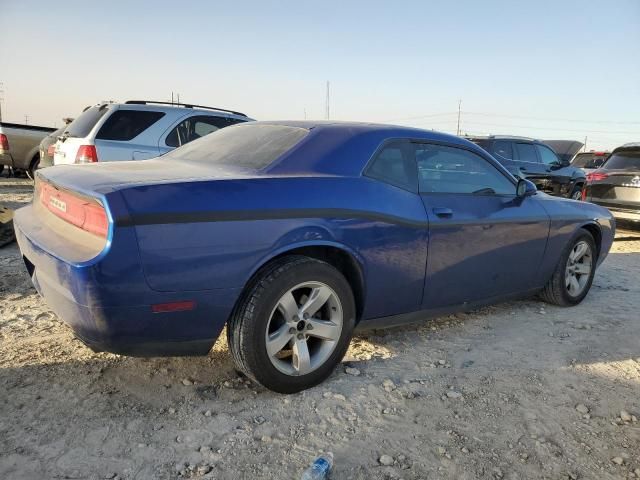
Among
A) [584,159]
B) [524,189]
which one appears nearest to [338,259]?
[524,189]

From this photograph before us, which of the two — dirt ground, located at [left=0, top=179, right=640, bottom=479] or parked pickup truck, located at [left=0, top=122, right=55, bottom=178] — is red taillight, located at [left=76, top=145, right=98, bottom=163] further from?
parked pickup truck, located at [left=0, top=122, right=55, bottom=178]

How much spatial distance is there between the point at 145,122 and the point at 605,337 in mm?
5747

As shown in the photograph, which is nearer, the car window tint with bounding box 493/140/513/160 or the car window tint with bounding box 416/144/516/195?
the car window tint with bounding box 416/144/516/195

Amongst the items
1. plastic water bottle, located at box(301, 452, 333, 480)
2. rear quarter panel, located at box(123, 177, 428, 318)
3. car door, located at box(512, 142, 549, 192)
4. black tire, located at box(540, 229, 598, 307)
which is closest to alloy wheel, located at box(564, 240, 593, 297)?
black tire, located at box(540, 229, 598, 307)

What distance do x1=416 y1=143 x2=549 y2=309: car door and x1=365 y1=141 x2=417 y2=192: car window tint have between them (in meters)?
0.07

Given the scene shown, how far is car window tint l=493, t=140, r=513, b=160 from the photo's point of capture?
10461mm

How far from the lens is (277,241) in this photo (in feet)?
8.68

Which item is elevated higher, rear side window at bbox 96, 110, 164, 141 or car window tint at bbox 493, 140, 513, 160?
rear side window at bbox 96, 110, 164, 141

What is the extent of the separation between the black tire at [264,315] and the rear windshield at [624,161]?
7.30 m

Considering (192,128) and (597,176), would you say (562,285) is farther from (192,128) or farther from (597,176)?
(192,128)

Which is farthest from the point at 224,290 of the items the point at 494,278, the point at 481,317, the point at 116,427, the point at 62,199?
the point at 481,317

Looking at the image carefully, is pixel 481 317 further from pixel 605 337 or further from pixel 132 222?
pixel 132 222

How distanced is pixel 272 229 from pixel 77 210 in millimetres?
944

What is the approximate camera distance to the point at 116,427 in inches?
96.6
